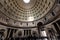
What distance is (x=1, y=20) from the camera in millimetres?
10938

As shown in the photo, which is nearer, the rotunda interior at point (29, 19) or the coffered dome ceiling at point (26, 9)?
the rotunda interior at point (29, 19)

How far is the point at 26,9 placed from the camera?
16.0 metres

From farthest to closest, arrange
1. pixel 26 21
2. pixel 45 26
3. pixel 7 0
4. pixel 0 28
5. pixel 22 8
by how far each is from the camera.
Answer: pixel 22 8 → pixel 26 21 → pixel 7 0 → pixel 45 26 → pixel 0 28

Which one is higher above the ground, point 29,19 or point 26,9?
point 26,9

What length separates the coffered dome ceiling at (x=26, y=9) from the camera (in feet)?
42.7

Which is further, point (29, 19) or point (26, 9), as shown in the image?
point (26, 9)

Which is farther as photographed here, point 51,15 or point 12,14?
point 12,14

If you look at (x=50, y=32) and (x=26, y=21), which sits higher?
(x=26, y=21)

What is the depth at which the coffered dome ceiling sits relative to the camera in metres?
13.0

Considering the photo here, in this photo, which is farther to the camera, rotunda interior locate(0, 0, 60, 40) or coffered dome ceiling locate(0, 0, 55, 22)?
coffered dome ceiling locate(0, 0, 55, 22)

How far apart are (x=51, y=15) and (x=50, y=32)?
236 cm

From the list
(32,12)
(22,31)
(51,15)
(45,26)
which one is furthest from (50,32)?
(32,12)

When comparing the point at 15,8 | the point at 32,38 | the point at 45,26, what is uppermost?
the point at 15,8

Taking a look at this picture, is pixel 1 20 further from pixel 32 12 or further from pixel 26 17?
pixel 32 12
